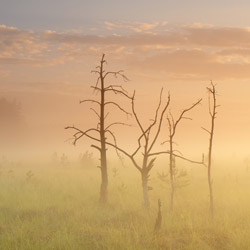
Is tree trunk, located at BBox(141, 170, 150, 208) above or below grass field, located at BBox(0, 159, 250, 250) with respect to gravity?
above

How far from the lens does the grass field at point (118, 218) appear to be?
31.7 ft

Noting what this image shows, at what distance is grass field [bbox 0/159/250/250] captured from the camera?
380 inches

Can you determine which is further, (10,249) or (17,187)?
(17,187)

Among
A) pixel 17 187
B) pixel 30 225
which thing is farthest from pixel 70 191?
pixel 30 225

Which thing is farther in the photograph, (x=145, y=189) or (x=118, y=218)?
(x=145, y=189)

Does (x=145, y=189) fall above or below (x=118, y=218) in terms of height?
above

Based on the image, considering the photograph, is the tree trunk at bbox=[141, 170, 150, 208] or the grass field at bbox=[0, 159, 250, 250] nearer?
the grass field at bbox=[0, 159, 250, 250]

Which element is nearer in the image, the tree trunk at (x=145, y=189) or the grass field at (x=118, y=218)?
the grass field at (x=118, y=218)

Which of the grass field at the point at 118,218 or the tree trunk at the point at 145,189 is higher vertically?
the tree trunk at the point at 145,189

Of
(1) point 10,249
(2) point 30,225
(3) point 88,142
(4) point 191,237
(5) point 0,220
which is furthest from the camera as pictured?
(3) point 88,142

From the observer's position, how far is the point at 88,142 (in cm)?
11006

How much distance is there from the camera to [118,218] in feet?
42.5

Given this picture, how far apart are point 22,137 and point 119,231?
70134 mm

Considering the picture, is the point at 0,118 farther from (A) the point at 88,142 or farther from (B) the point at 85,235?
(B) the point at 85,235
